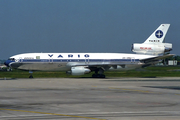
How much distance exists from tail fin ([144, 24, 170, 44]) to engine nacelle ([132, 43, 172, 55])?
72 cm

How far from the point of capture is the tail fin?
48312mm

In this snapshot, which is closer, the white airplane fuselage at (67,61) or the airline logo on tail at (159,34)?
the white airplane fuselage at (67,61)

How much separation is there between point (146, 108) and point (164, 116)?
2.30 metres

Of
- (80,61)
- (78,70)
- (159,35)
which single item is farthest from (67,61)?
(159,35)

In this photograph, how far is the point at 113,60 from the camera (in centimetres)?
4609

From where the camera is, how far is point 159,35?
159 ft

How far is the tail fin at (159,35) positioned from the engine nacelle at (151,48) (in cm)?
72

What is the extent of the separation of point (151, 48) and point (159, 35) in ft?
8.12

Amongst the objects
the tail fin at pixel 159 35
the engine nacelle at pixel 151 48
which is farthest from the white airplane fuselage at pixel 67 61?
the tail fin at pixel 159 35

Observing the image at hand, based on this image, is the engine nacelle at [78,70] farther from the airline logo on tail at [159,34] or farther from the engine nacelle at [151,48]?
the airline logo on tail at [159,34]

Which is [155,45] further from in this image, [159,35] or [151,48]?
[159,35]

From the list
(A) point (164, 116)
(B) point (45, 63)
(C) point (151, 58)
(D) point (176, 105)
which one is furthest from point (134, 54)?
(A) point (164, 116)

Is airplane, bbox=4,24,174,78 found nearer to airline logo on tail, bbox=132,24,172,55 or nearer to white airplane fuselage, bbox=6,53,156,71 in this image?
white airplane fuselage, bbox=6,53,156,71

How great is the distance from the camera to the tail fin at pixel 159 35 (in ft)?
159
